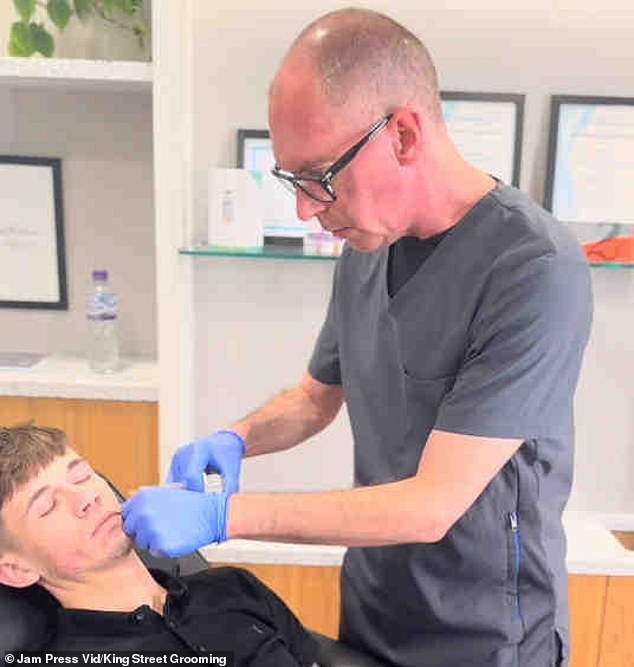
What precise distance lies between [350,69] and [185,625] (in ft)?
2.96

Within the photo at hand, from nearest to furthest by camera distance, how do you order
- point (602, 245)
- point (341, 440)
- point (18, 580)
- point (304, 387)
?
point (18, 580) → point (304, 387) → point (602, 245) → point (341, 440)

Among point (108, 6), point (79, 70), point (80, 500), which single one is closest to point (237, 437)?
point (80, 500)

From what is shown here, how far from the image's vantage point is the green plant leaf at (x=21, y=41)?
5.88 feet

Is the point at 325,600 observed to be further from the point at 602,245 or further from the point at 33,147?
the point at 33,147

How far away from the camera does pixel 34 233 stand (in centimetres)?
206

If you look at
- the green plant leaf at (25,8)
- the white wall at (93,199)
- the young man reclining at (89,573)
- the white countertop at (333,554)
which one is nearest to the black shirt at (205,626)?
the young man reclining at (89,573)

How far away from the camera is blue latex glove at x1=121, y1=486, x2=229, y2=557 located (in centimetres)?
107

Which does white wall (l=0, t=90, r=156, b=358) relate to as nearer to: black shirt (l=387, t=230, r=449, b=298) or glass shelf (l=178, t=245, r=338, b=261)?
glass shelf (l=178, t=245, r=338, b=261)

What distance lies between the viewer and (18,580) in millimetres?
1218

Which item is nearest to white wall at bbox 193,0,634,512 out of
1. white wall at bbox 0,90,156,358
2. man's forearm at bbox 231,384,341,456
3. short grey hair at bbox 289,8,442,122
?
white wall at bbox 0,90,156,358

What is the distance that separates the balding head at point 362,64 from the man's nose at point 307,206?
0.47 ft

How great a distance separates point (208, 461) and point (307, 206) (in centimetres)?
49

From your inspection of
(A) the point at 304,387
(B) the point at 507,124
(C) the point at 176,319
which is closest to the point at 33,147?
(C) the point at 176,319

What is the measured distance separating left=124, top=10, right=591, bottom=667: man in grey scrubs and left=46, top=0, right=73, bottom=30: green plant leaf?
3.10 ft
